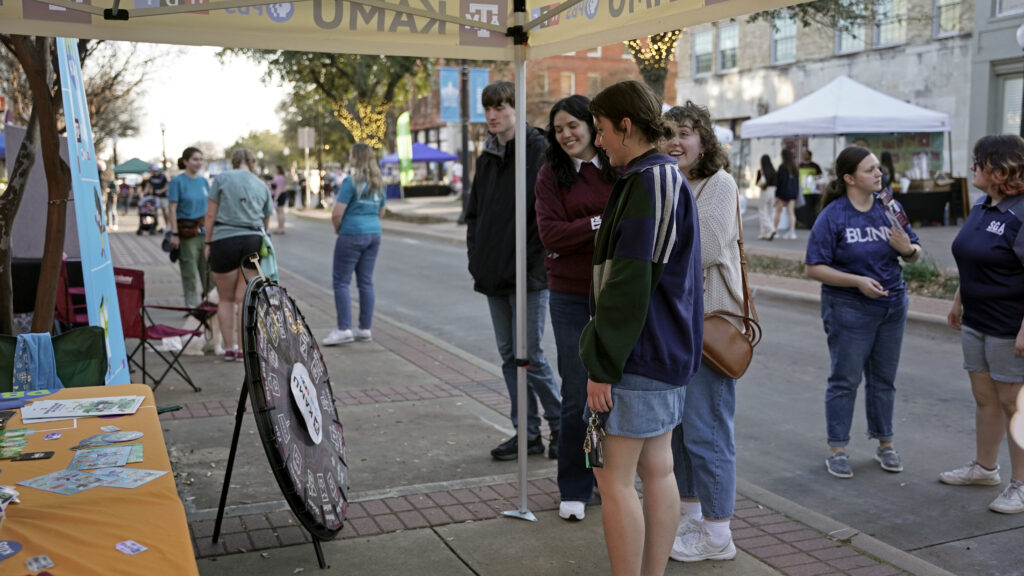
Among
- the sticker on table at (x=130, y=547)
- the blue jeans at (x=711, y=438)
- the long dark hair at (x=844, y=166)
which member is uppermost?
the long dark hair at (x=844, y=166)

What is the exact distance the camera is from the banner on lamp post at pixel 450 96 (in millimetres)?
27788

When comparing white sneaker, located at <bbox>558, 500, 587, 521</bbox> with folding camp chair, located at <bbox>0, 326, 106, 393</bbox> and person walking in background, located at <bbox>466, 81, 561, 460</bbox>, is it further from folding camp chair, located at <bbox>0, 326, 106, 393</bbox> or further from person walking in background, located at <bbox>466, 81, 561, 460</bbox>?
folding camp chair, located at <bbox>0, 326, 106, 393</bbox>

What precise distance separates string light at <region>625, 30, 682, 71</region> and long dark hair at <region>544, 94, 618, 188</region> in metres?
11.1

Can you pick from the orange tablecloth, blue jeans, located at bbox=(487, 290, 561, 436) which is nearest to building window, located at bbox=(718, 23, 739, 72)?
blue jeans, located at bbox=(487, 290, 561, 436)

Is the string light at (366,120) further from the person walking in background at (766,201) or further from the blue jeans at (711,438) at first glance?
the blue jeans at (711,438)

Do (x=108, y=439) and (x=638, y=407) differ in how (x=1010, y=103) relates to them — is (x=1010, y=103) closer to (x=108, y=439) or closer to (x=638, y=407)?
(x=638, y=407)

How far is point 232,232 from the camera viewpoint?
804 centimetres

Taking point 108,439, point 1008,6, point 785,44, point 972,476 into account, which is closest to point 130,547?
point 108,439

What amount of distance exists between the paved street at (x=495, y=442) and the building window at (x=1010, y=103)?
54.2ft

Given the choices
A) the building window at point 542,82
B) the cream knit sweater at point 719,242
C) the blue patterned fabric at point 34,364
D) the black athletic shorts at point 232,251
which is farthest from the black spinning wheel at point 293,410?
the building window at point 542,82

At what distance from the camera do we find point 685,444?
4.13m

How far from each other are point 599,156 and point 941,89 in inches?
998

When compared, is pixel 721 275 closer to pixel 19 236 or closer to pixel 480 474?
pixel 480 474

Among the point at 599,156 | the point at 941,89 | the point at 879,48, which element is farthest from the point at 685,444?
the point at 879,48
